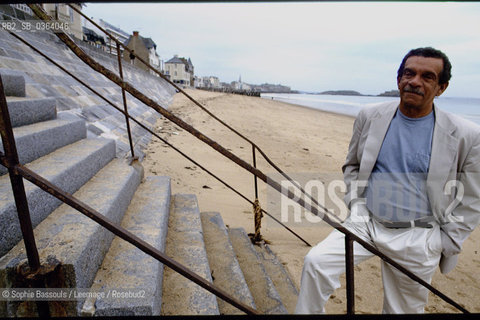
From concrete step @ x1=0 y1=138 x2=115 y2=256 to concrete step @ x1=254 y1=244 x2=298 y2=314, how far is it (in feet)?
6.90

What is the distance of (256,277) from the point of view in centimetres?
286

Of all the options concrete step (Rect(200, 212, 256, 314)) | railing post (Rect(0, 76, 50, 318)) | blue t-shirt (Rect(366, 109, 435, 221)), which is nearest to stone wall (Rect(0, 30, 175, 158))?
concrete step (Rect(200, 212, 256, 314))

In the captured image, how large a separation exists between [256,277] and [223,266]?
395 mm

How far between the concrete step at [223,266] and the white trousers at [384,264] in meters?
0.58

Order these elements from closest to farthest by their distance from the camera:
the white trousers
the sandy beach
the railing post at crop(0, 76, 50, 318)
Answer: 1. the railing post at crop(0, 76, 50, 318)
2. the white trousers
3. the sandy beach

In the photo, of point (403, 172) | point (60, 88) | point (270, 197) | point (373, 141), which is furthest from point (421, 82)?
point (60, 88)

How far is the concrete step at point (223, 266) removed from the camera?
7.54 feet

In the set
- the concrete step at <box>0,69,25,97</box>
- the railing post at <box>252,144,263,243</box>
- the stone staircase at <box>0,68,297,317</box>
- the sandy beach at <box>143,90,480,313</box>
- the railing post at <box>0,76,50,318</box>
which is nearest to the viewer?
the railing post at <box>0,76,50,318</box>

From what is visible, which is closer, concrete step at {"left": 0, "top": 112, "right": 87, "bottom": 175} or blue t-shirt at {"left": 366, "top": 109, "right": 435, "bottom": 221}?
blue t-shirt at {"left": 366, "top": 109, "right": 435, "bottom": 221}

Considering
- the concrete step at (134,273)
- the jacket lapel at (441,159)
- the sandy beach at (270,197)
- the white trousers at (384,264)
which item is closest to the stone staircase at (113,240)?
the concrete step at (134,273)

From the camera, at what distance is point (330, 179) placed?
6.95 meters

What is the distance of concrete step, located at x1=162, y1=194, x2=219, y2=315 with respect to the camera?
6.24ft

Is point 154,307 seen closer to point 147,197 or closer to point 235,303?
point 235,303

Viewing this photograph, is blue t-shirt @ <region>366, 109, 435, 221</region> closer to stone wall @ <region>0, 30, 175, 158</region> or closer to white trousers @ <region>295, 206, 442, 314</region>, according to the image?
white trousers @ <region>295, 206, 442, 314</region>
